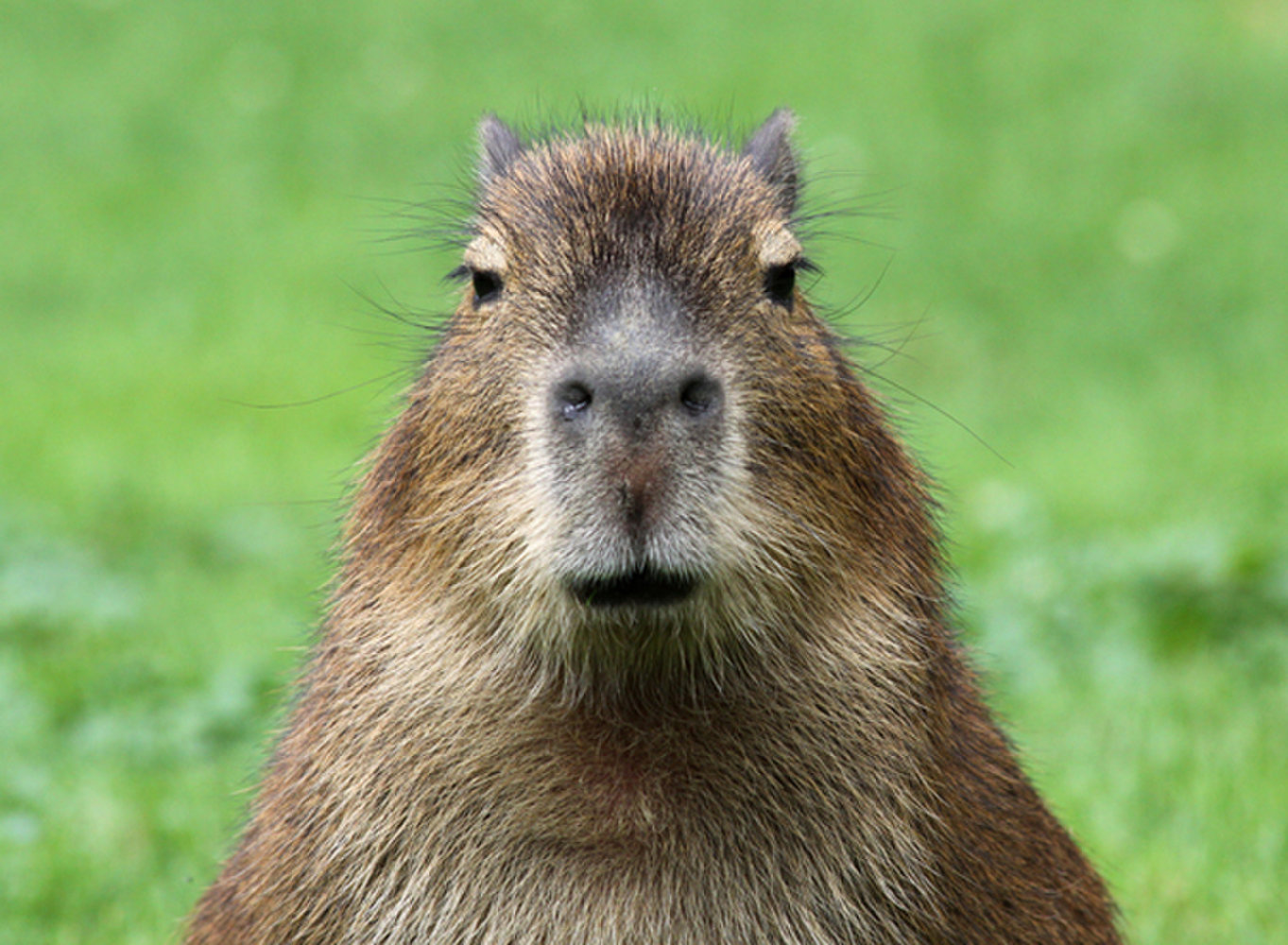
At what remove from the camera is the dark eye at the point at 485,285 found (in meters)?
3.52

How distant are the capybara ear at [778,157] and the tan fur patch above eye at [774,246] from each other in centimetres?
39

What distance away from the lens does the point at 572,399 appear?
296cm

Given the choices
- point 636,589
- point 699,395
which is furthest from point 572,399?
point 636,589

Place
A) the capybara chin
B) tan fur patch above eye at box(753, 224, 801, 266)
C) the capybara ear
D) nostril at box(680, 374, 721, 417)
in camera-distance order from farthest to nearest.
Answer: the capybara ear → tan fur patch above eye at box(753, 224, 801, 266) → the capybara chin → nostril at box(680, 374, 721, 417)

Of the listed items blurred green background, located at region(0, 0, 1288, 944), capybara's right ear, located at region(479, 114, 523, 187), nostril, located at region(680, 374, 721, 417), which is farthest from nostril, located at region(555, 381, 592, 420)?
blurred green background, located at region(0, 0, 1288, 944)

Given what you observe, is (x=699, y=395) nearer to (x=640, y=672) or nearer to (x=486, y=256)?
(x=640, y=672)

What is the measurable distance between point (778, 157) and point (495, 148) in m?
0.66

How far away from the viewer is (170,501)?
9.88 m

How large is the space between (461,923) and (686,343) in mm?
1211

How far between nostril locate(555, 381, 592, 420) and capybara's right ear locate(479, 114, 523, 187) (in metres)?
1.14

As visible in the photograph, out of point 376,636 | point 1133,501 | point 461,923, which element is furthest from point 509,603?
point 1133,501

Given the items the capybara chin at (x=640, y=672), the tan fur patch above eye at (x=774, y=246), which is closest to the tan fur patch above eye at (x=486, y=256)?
the capybara chin at (x=640, y=672)

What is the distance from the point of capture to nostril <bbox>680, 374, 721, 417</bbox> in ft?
9.65

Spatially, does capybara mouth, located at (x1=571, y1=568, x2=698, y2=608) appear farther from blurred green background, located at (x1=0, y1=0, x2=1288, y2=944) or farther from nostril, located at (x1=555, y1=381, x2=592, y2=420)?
blurred green background, located at (x1=0, y1=0, x2=1288, y2=944)
